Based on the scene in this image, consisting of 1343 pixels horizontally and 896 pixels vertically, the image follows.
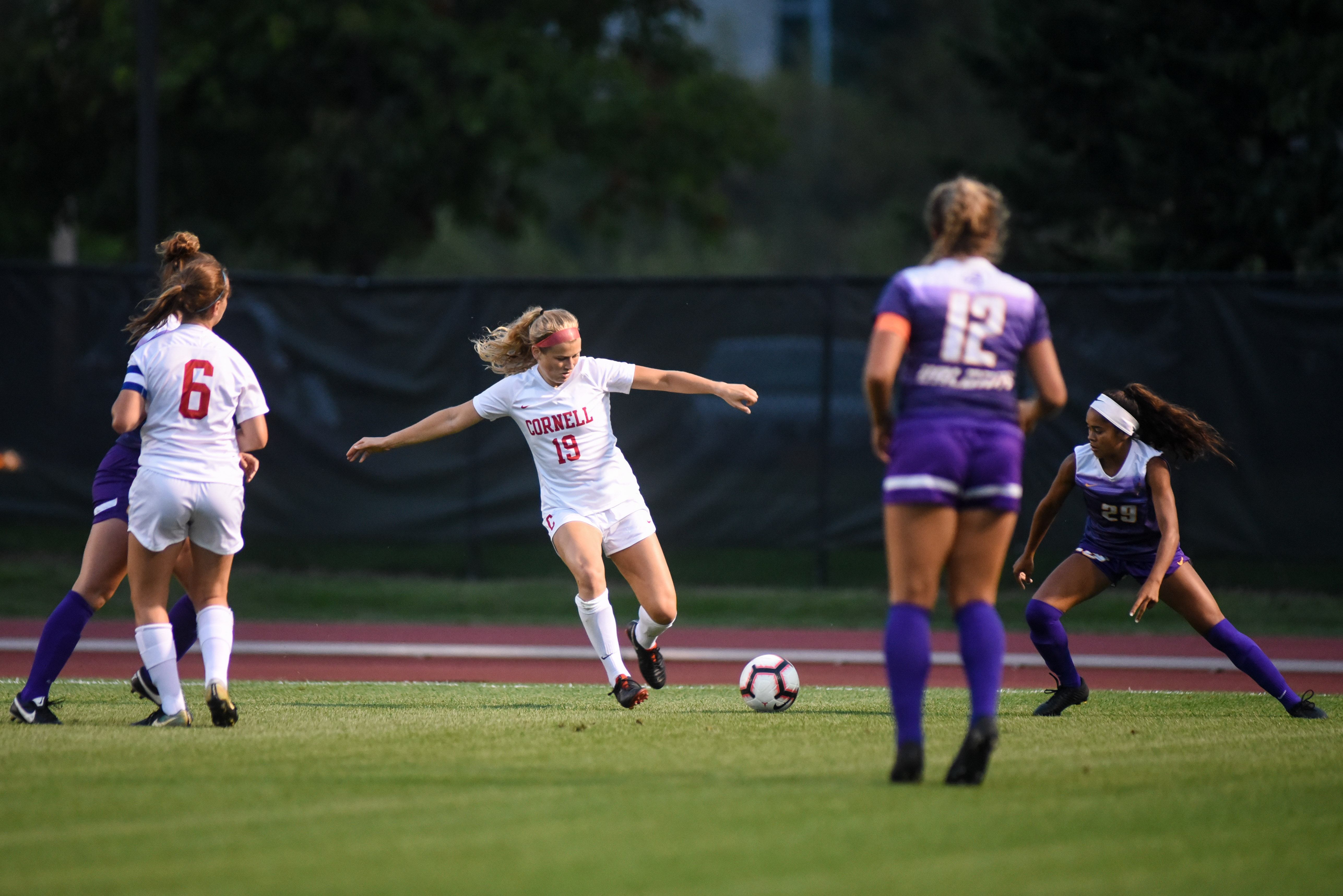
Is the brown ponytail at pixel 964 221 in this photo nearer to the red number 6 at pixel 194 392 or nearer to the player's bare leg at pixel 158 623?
the red number 6 at pixel 194 392

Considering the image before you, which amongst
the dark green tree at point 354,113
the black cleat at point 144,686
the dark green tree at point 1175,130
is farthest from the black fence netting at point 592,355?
the black cleat at point 144,686

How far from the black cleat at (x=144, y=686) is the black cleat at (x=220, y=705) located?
23.7 inches

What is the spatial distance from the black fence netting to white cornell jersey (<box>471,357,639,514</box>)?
5.09 metres

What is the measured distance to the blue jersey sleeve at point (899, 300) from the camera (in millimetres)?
4891

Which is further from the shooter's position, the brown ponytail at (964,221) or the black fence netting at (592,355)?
the black fence netting at (592,355)

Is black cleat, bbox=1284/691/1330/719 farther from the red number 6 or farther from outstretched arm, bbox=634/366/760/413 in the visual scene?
the red number 6

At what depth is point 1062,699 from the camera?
23.6ft

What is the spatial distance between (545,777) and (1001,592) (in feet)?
25.8

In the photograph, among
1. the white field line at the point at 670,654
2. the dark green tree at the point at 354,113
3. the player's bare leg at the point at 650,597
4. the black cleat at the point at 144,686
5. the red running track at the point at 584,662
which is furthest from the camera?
the dark green tree at the point at 354,113

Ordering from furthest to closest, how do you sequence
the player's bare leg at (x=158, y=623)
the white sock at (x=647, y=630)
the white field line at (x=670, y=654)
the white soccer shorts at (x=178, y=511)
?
1. the white field line at (x=670, y=654)
2. the white sock at (x=647, y=630)
3. the player's bare leg at (x=158, y=623)
4. the white soccer shorts at (x=178, y=511)

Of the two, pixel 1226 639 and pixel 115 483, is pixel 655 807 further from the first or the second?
pixel 1226 639

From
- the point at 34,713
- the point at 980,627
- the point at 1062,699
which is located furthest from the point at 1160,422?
the point at 34,713

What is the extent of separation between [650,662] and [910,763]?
2745 millimetres

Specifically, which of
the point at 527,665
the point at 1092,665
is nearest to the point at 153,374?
the point at 527,665
